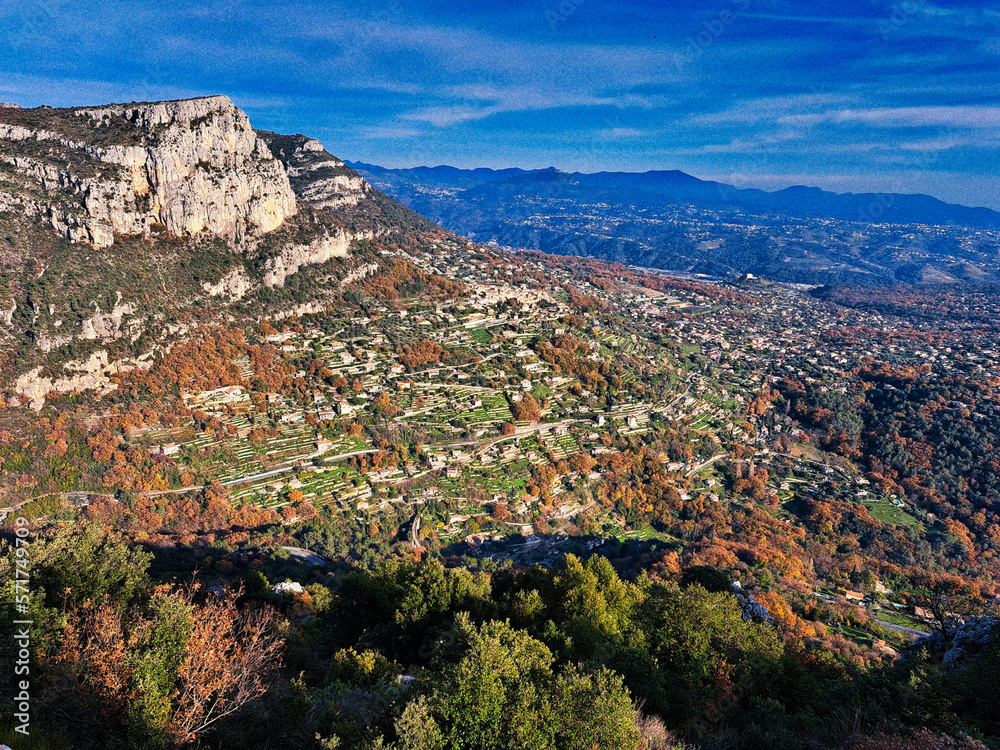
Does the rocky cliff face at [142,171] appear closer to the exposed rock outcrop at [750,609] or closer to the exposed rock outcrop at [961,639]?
the exposed rock outcrop at [750,609]

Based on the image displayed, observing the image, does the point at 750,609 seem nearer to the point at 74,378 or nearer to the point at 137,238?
the point at 74,378

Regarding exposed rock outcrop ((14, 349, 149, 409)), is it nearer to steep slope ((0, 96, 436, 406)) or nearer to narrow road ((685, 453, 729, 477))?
steep slope ((0, 96, 436, 406))

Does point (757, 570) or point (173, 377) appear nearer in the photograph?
point (757, 570)

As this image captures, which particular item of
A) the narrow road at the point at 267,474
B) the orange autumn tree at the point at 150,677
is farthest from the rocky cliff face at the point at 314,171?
the orange autumn tree at the point at 150,677

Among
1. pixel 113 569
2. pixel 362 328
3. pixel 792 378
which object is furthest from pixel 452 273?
pixel 113 569

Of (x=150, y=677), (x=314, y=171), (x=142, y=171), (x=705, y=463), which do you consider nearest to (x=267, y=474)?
(x=150, y=677)

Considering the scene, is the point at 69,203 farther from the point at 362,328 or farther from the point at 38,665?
the point at 38,665

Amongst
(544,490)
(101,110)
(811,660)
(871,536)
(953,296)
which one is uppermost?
Answer: (101,110)

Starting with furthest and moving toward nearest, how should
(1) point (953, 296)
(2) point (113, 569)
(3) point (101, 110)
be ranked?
1. (1) point (953, 296)
2. (3) point (101, 110)
3. (2) point (113, 569)

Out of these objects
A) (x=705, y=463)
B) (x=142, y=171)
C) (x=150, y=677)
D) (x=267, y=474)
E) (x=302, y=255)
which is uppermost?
(x=142, y=171)
